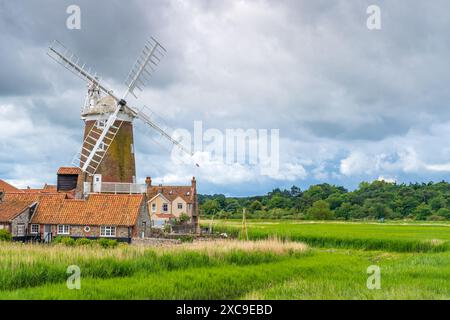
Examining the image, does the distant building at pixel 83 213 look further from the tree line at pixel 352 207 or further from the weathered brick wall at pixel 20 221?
the tree line at pixel 352 207

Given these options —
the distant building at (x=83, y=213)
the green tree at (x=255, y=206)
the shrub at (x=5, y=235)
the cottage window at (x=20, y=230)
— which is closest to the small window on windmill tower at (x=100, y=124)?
the distant building at (x=83, y=213)

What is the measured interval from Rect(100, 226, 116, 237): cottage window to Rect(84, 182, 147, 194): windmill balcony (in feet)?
10.9

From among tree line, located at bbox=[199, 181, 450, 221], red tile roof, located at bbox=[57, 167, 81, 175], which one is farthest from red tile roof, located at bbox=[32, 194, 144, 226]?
tree line, located at bbox=[199, 181, 450, 221]

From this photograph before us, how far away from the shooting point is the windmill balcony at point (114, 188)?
39.1 meters

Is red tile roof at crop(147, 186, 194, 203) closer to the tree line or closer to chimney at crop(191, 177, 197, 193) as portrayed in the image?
chimney at crop(191, 177, 197, 193)

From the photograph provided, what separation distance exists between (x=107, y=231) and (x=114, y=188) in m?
3.75

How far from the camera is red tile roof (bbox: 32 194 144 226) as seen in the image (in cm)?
3666

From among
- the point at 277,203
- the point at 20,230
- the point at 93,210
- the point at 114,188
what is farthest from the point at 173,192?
the point at 277,203

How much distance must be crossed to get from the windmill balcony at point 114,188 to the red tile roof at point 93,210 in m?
1.01

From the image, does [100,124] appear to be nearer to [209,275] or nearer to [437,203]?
[209,275]

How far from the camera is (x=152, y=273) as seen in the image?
666 inches

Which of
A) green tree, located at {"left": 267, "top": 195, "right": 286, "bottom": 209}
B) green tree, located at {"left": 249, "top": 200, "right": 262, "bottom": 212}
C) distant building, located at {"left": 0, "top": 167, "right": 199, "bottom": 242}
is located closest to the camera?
distant building, located at {"left": 0, "top": 167, "right": 199, "bottom": 242}

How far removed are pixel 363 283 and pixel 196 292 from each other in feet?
17.1
